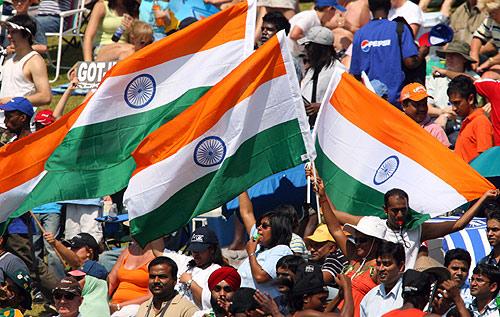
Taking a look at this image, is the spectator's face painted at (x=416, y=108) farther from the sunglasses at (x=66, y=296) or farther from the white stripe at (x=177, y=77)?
the sunglasses at (x=66, y=296)

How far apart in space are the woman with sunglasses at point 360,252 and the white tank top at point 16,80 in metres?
4.84

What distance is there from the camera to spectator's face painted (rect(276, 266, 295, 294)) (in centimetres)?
1199

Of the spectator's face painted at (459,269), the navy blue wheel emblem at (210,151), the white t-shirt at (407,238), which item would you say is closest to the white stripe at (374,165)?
the white t-shirt at (407,238)

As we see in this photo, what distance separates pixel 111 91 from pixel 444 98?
205 inches

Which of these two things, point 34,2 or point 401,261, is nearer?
point 401,261

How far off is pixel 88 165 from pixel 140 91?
77 cm

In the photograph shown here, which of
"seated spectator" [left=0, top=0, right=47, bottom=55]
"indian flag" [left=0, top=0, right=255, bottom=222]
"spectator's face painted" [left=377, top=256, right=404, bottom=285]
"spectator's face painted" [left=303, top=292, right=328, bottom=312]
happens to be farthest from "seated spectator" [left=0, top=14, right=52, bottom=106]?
"spectator's face painted" [left=303, top=292, right=328, bottom=312]

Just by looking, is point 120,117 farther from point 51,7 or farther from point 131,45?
point 51,7

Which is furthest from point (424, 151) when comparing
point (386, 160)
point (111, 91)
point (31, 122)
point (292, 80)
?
point (31, 122)

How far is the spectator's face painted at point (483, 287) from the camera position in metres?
11.9

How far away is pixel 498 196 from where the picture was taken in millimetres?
13594

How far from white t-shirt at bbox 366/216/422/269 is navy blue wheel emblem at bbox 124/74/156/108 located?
2344 mm

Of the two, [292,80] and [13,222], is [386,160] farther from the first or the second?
[13,222]

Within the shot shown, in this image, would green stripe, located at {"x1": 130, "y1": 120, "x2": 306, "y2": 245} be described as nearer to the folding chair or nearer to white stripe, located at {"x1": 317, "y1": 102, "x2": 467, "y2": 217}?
white stripe, located at {"x1": 317, "y1": 102, "x2": 467, "y2": 217}
